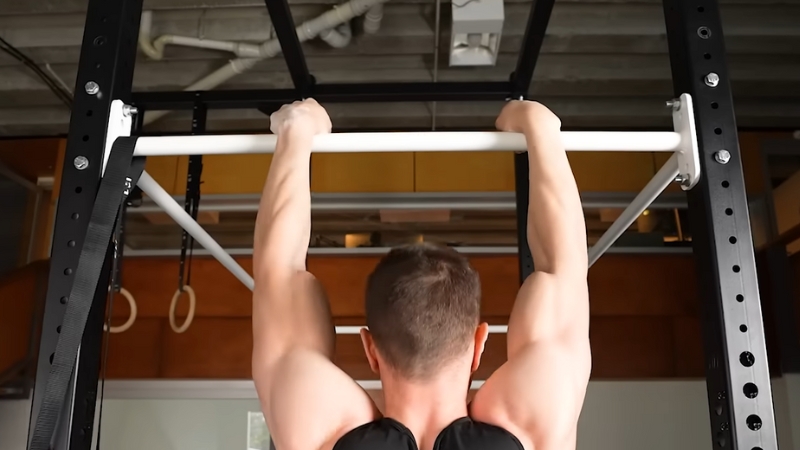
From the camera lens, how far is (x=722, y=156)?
38.1 inches

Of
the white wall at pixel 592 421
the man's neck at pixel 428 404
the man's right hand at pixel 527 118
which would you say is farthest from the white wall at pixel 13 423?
the man's right hand at pixel 527 118

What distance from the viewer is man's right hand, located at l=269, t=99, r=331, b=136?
1.05 metres

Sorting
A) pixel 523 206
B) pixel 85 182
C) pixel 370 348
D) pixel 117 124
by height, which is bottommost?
pixel 370 348

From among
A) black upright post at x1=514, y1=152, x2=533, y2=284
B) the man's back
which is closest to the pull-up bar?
the man's back

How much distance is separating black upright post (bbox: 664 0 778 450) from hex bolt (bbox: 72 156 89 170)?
93 cm

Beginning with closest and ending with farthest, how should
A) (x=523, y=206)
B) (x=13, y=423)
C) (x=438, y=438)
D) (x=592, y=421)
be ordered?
1. (x=438, y=438)
2. (x=523, y=206)
3. (x=592, y=421)
4. (x=13, y=423)

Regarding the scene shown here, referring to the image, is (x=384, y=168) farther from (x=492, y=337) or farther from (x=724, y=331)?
(x=724, y=331)

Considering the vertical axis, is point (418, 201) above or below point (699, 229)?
above

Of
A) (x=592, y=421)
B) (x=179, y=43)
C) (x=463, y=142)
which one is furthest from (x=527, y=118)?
(x=592, y=421)

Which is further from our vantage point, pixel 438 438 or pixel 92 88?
pixel 92 88

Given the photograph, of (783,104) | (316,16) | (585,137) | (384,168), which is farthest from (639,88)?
(585,137)

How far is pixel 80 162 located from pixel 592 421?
2665 millimetres

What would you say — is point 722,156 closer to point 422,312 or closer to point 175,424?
point 422,312

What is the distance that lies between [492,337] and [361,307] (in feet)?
2.11
